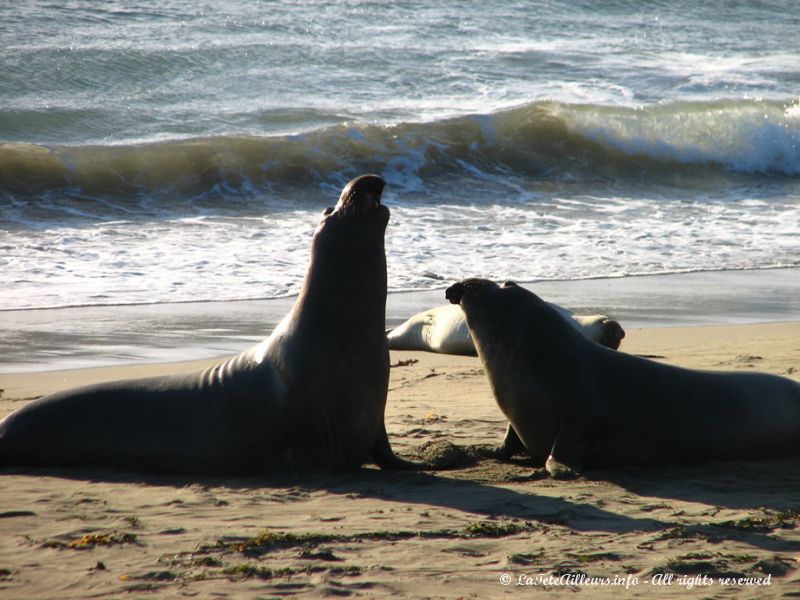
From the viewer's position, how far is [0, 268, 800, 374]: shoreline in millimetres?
8789

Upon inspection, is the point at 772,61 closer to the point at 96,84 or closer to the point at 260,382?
the point at 96,84

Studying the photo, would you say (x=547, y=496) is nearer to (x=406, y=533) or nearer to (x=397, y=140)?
(x=406, y=533)

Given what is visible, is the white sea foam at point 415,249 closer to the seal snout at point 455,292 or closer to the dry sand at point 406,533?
the seal snout at point 455,292

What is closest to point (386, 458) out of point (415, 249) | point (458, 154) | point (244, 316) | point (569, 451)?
point (569, 451)

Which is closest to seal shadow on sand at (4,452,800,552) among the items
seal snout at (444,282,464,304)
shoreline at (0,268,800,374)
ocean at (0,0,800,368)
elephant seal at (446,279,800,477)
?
elephant seal at (446,279,800,477)

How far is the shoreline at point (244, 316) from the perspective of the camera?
28.8ft

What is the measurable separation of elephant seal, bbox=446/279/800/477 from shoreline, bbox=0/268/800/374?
3376 mm

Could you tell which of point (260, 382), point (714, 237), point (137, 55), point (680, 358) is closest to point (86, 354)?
point (260, 382)

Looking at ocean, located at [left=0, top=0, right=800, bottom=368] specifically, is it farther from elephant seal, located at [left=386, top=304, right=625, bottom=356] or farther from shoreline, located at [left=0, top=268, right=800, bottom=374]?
elephant seal, located at [left=386, top=304, right=625, bottom=356]

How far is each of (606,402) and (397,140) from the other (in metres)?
16.3

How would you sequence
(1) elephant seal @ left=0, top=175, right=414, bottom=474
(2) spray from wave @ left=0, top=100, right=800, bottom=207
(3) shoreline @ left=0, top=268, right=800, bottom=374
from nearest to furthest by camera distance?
(1) elephant seal @ left=0, top=175, right=414, bottom=474 → (3) shoreline @ left=0, top=268, right=800, bottom=374 → (2) spray from wave @ left=0, top=100, right=800, bottom=207

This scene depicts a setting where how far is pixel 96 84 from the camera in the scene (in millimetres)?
25078

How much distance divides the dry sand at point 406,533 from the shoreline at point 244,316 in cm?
311

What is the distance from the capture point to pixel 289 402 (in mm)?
5512
